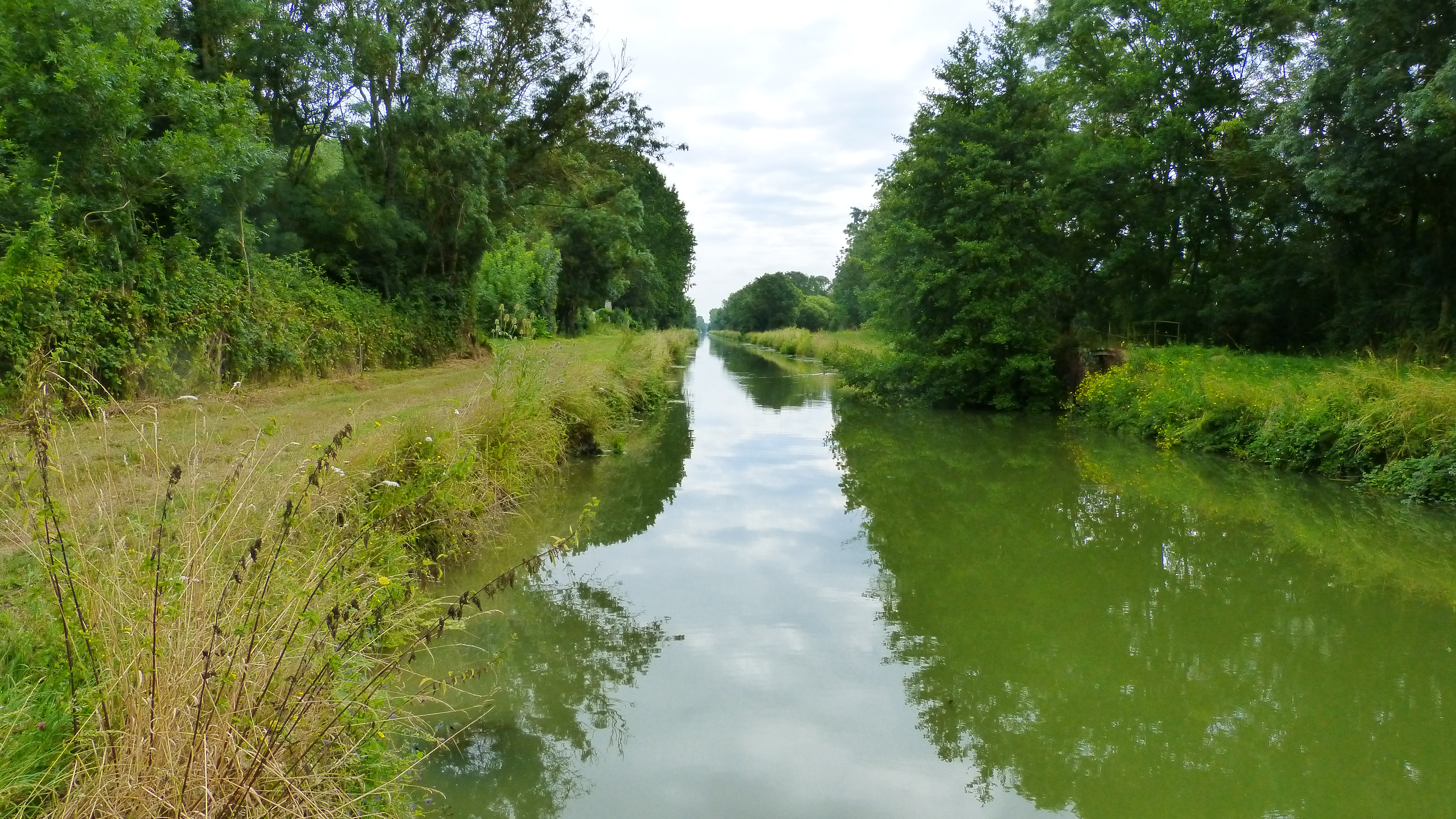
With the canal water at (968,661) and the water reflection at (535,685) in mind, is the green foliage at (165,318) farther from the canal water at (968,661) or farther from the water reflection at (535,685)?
the canal water at (968,661)

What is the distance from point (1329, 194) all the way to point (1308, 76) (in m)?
1.97

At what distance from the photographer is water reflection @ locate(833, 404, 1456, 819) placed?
4.30 meters

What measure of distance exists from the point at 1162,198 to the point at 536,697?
2181cm

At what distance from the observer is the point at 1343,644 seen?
6023 millimetres

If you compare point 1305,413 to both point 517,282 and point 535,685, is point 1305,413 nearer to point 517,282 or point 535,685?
point 535,685

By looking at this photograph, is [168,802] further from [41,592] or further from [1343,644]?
[1343,644]

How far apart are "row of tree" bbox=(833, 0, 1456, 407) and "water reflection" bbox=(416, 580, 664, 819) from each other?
1420cm

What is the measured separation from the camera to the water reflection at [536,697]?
161 inches

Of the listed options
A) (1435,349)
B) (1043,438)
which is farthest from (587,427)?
(1435,349)

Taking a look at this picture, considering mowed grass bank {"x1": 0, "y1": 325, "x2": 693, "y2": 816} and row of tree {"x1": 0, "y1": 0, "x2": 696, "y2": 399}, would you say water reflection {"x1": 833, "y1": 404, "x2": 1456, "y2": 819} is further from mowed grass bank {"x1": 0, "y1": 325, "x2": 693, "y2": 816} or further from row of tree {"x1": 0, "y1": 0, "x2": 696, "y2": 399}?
row of tree {"x1": 0, "y1": 0, "x2": 696, "y2": 399}

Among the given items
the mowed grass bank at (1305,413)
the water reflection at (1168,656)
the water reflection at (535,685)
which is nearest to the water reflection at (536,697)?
the water reflection at (535,685)

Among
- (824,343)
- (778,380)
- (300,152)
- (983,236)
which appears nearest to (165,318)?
(300,152)

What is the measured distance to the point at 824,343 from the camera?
45.6 metres

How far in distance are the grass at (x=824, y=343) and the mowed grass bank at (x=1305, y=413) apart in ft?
26.8
